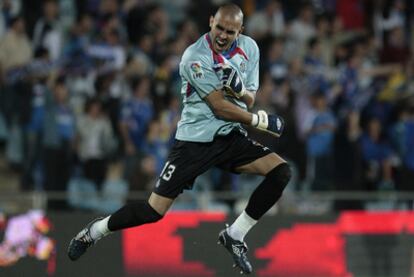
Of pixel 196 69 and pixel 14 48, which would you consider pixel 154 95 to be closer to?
pixel 14 48

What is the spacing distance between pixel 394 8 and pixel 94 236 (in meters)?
9.61

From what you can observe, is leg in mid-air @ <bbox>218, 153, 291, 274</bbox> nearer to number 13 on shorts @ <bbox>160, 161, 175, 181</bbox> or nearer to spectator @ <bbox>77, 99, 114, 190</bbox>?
number 13 on shorts @ <bbox>160, 161, 175, 181</bbox>

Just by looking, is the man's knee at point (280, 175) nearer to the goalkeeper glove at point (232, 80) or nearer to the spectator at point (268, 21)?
the goalkeeper glove at point (232, 80)

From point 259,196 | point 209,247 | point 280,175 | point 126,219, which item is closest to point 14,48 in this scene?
point 209,247

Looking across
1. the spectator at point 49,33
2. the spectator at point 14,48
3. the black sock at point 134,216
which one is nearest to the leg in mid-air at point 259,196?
the black sock at point 134,216

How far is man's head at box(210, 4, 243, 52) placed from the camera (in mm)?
8102

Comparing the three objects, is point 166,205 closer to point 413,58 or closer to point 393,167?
point 393,167

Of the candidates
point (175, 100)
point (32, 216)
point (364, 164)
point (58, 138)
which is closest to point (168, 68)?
point (175, 100)

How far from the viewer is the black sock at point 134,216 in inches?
336

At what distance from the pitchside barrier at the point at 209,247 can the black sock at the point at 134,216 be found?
1.53 metres

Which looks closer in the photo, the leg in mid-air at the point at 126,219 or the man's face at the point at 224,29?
the man's face at the point at 224,29

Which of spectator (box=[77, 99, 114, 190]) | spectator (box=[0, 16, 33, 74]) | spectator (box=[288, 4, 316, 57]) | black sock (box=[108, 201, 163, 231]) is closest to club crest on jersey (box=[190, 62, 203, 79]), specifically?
black sock (box=[108, 201, 163, 231])

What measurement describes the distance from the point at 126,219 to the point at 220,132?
43.1 inches

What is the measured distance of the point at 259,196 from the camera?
8.54 meters
